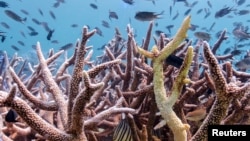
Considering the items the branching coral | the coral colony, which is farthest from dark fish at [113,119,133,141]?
the branching coral

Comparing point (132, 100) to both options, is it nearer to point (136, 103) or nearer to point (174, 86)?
point (136, 103)

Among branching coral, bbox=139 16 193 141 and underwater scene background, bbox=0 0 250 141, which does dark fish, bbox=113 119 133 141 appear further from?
branching coral, bbox=139 16 193 141

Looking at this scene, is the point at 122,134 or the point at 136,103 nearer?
the point at 122,134

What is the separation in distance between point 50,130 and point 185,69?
3.13 feet

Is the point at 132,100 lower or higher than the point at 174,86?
lower

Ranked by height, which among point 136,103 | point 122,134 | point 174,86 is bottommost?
point 122,134

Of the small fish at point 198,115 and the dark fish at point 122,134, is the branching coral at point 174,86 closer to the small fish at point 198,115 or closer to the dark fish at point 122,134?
the dark fish at point 122,134

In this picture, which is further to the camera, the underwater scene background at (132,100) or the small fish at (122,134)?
the small fish at (122,134)

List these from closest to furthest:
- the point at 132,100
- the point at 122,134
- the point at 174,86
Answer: the point at 174,86, the point at 122,134, the point at 132,100

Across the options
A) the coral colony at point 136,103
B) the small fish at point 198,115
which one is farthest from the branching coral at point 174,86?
the small fish at point 198,115

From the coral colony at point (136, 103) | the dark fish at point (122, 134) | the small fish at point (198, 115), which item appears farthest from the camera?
the small fish at point (198, 115)

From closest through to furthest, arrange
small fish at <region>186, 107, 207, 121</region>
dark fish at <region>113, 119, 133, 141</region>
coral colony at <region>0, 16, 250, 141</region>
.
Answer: coral colony at <region>0, 16, 250, 141</region>, dark fish at <region>113, 119, 133, 141</region>, small fish at <region>186, 107, 207, 121</region>

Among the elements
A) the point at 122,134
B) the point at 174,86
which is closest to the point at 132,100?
the point at 122,134

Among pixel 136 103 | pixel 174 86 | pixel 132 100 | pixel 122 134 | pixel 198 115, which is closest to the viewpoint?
pixel 174 86
